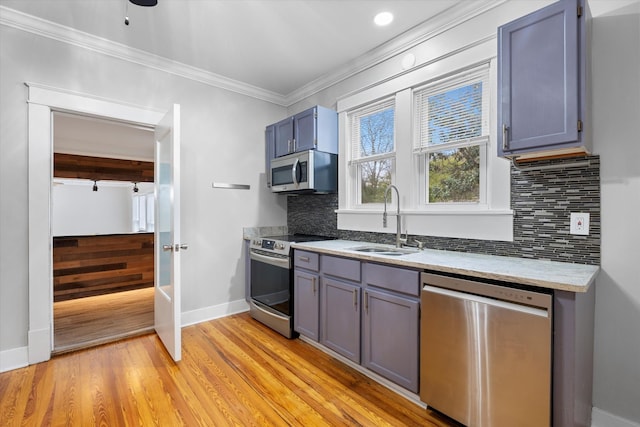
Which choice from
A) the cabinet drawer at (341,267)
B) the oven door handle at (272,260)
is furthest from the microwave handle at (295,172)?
the cabinet drawer at (341,267)

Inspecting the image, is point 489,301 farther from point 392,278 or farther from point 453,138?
point 453,138

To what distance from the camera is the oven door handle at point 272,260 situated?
2873mm

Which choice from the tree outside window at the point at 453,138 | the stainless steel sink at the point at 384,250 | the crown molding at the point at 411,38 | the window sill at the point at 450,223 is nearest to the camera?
the window sill at the point at 450,223

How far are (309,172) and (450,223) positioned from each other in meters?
1.41

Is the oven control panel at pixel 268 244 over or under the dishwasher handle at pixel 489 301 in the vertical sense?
over

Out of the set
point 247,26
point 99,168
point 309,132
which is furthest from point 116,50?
point 99,168

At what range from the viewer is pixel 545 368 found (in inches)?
52.2

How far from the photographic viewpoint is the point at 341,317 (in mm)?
2357

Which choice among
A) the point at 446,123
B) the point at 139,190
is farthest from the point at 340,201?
the point at 139,190

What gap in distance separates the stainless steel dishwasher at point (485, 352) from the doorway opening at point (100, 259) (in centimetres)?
275

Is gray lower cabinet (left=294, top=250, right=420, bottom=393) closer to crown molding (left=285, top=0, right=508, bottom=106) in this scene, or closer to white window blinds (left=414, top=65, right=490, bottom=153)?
white window blinds (left=414, top=65, right=490, bottom=153)

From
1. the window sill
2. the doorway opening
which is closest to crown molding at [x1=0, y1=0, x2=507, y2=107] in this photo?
the doorway opening

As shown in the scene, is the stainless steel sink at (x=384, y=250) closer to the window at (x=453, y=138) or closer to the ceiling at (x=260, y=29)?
the window at (x=453, y=138)

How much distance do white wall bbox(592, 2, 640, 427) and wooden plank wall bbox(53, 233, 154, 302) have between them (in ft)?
17.6
